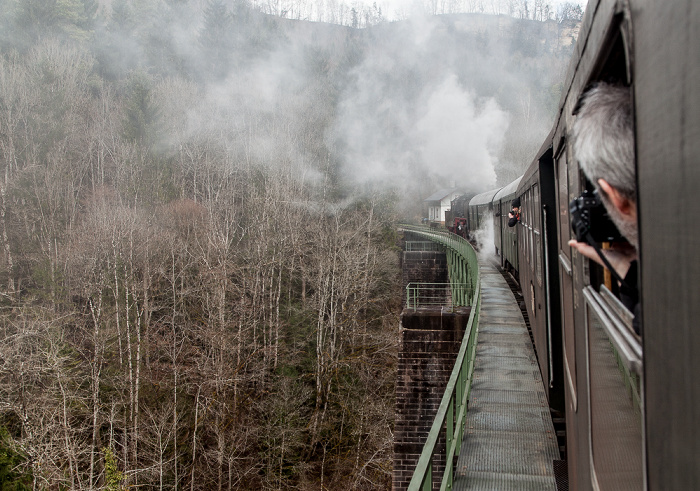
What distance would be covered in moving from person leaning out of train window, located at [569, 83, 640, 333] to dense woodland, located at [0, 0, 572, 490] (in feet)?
37.9

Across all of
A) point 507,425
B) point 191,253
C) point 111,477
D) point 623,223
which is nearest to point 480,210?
point 191,253

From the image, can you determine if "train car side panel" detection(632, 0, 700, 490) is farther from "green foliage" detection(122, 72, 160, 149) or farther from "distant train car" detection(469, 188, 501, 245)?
"green foliage" detection(122, 72, 160, 149)

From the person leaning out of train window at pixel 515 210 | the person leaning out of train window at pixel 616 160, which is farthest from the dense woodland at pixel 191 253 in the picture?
the person leaning out of train window at pixel 616 160

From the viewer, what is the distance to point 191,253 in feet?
78.6

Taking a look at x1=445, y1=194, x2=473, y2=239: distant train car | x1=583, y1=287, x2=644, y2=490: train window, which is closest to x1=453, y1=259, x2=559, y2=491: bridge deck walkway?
x1=583, y1=287, x2=644, y2=490: train window

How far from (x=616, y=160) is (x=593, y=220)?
0.23 meters

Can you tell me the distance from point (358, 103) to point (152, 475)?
36.7m

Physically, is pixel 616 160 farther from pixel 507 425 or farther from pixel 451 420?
pixel 507 425

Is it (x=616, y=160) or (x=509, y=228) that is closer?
(x=616, y=160)

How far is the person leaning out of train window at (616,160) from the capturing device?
48.1 inches

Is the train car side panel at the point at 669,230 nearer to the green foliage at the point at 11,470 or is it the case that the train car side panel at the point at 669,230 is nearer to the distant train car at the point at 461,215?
the green foliage at the point at 11,470

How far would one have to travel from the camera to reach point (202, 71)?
143 ft

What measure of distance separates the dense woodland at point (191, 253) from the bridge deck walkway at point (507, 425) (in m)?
8.55

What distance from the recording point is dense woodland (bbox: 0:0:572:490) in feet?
54.1
